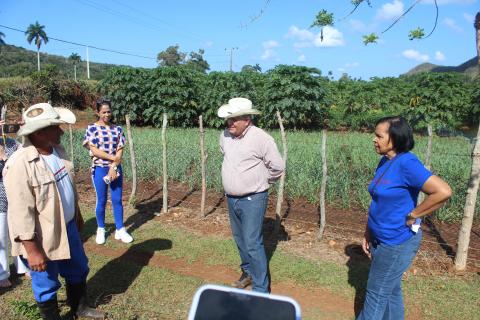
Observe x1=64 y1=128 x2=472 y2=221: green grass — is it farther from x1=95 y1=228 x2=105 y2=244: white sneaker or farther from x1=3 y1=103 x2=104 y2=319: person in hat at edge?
x1=3 y1=103 x2=104 y2=319: person in hat at edge

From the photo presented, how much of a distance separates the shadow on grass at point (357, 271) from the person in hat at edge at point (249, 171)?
0.91 metres

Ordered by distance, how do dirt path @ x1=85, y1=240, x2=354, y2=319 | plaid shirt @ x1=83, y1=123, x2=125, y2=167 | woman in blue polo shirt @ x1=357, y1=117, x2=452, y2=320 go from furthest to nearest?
plaid shirt @ x1=83, y1=123, x2=125, y2=167, dirt path @ x1=85, y1=240, x2=354, y2=319, woman in blue polo shirt @ x1=357, y1=117, x2=452, y2=320

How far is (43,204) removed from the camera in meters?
2.60

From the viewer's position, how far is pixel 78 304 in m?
3.27

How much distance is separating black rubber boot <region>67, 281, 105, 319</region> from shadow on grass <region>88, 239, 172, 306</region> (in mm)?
270

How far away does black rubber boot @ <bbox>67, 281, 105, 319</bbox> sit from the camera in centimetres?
318

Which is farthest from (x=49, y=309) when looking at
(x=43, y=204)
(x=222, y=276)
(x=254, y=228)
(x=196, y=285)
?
(x=222, y=276)

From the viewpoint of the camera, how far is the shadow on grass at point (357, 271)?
3.73m

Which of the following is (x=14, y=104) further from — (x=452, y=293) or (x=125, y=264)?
(x=452, y=293)

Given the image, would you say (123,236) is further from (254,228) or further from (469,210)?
(469,210)

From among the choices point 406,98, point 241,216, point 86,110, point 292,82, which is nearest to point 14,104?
point 86,110

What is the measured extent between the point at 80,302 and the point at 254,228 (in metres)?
1.58

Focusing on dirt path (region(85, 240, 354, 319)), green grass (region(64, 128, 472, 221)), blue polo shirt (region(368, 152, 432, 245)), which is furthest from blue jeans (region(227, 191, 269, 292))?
green grass (region(64, 128, 472, 221))

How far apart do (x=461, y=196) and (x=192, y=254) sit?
397 cm
